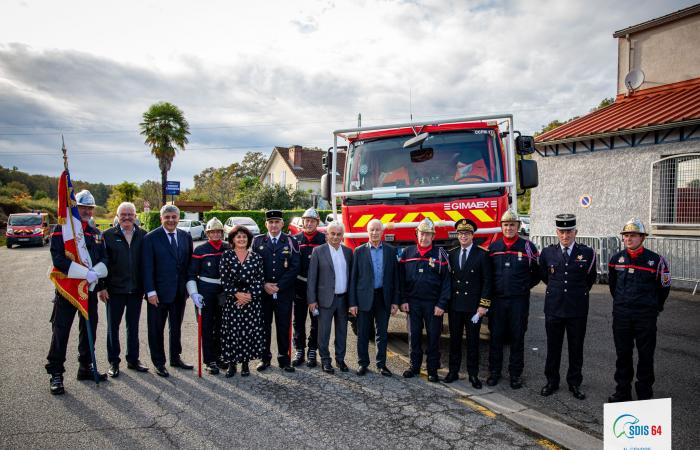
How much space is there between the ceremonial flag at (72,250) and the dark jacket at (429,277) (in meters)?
3.70

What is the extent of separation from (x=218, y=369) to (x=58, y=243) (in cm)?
230

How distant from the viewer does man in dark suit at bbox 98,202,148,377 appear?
5488mm

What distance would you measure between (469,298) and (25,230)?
28.4 metres

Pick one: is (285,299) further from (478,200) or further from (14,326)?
(14,326)

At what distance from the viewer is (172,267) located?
5.62 m

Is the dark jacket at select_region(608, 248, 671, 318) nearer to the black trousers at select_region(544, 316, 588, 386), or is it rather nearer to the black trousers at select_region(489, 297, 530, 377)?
the black trousers at select_region(544, 316, 588, 386)

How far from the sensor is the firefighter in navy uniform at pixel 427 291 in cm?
534

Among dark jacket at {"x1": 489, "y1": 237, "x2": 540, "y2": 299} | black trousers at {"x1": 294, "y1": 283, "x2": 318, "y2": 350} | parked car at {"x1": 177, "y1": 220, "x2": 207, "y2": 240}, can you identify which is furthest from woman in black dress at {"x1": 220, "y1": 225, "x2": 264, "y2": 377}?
parked car at {"x1": 177, "y1": 220, "x2": 207, "y2": 240}

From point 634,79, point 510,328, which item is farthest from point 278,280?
point 634,79

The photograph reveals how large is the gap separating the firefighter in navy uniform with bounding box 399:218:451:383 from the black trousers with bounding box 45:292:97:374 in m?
3.67

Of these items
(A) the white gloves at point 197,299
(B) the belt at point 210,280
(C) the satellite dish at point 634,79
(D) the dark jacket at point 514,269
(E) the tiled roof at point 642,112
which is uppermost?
(C) the satellite dish at point 634,79

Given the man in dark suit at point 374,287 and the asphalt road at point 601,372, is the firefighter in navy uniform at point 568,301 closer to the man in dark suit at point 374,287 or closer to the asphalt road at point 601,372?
the asphalt road at point 601,372

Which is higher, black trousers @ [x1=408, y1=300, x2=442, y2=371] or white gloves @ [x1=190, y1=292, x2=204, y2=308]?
white gloves @ [x1=190, y1=292, x2=204, y2=308]

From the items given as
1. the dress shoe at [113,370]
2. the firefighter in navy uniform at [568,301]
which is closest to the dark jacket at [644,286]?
the firefighter in navy uniform at [568,301]
